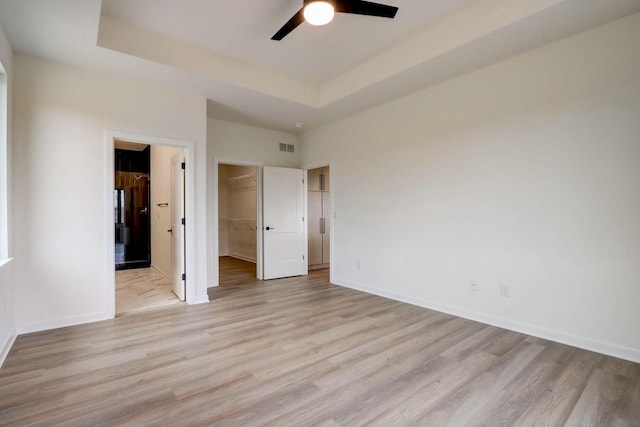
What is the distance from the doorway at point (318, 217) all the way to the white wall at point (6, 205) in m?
4.64

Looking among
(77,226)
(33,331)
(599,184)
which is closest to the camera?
(599,184)

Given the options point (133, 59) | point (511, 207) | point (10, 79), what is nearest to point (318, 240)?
point (511, 207)

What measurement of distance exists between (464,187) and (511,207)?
0.55 metres

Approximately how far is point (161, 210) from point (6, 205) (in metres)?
3.15

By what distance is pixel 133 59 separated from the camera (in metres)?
3.09

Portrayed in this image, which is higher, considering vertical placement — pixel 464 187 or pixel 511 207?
pixel 464 187

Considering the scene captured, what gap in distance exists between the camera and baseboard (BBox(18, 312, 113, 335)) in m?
3.01

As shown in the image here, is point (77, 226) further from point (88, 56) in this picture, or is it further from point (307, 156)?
point (307, 156)

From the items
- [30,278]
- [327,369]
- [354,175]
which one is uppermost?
[354,175]

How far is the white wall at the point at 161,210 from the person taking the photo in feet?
17.8

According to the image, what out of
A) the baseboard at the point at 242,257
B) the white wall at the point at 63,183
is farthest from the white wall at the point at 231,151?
the baseboard at the point at 242,257

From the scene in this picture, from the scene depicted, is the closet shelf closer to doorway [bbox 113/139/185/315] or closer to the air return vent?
the air return vent

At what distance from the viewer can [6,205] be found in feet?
9.04

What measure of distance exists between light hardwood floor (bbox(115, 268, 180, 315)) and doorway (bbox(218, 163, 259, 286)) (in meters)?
1.43
